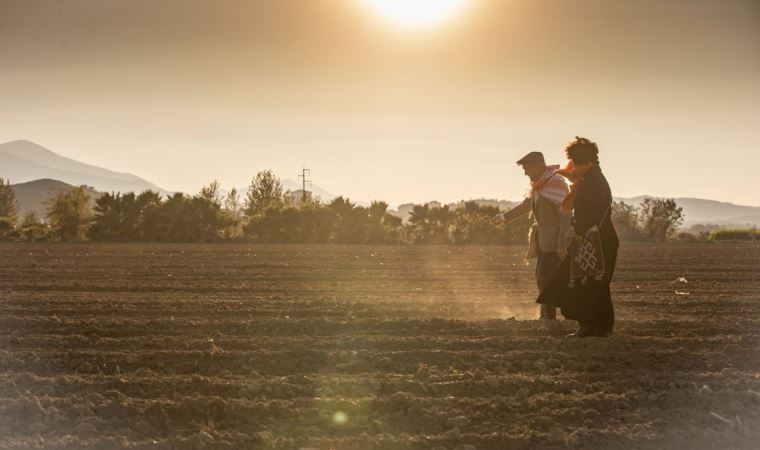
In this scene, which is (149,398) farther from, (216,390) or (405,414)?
(405,414)

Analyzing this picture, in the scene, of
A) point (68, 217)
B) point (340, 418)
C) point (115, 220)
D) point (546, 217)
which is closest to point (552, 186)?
point (546, 217)

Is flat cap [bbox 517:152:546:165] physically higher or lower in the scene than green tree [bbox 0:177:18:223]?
lower

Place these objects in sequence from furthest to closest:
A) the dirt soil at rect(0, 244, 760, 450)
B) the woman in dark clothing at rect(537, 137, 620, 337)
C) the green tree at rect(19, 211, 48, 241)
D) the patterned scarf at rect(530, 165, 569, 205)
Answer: the green tree at rect(19, 211, 48, 241) → the patterned scarf at rect(530, 165, 569, 205) → the woman in dark clothing at rect(537, 137, 620, 337) → the dirt soil at rect(0, 244, 760, 450)

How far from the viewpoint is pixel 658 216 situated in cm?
4225

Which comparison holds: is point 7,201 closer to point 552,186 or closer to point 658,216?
point 658,216

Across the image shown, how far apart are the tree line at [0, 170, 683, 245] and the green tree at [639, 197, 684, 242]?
343 inches

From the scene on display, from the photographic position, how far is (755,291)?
13836 mm

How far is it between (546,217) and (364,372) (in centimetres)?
329

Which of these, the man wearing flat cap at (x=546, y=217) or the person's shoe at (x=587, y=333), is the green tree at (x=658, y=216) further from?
the person's shoe at (x=587, y=333)

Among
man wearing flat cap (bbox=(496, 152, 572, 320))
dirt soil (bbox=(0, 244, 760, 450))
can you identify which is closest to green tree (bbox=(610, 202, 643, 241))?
dirt soil (bbox=(0, 244, 760, 450))

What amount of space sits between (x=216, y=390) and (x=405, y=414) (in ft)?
4.82

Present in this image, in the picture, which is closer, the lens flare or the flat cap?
the lens flare

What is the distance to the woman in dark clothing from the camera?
28.1 feet

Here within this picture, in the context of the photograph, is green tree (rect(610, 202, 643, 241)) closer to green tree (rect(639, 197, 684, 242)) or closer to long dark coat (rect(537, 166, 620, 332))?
green tree (rect(639, 197, 684, 242))
